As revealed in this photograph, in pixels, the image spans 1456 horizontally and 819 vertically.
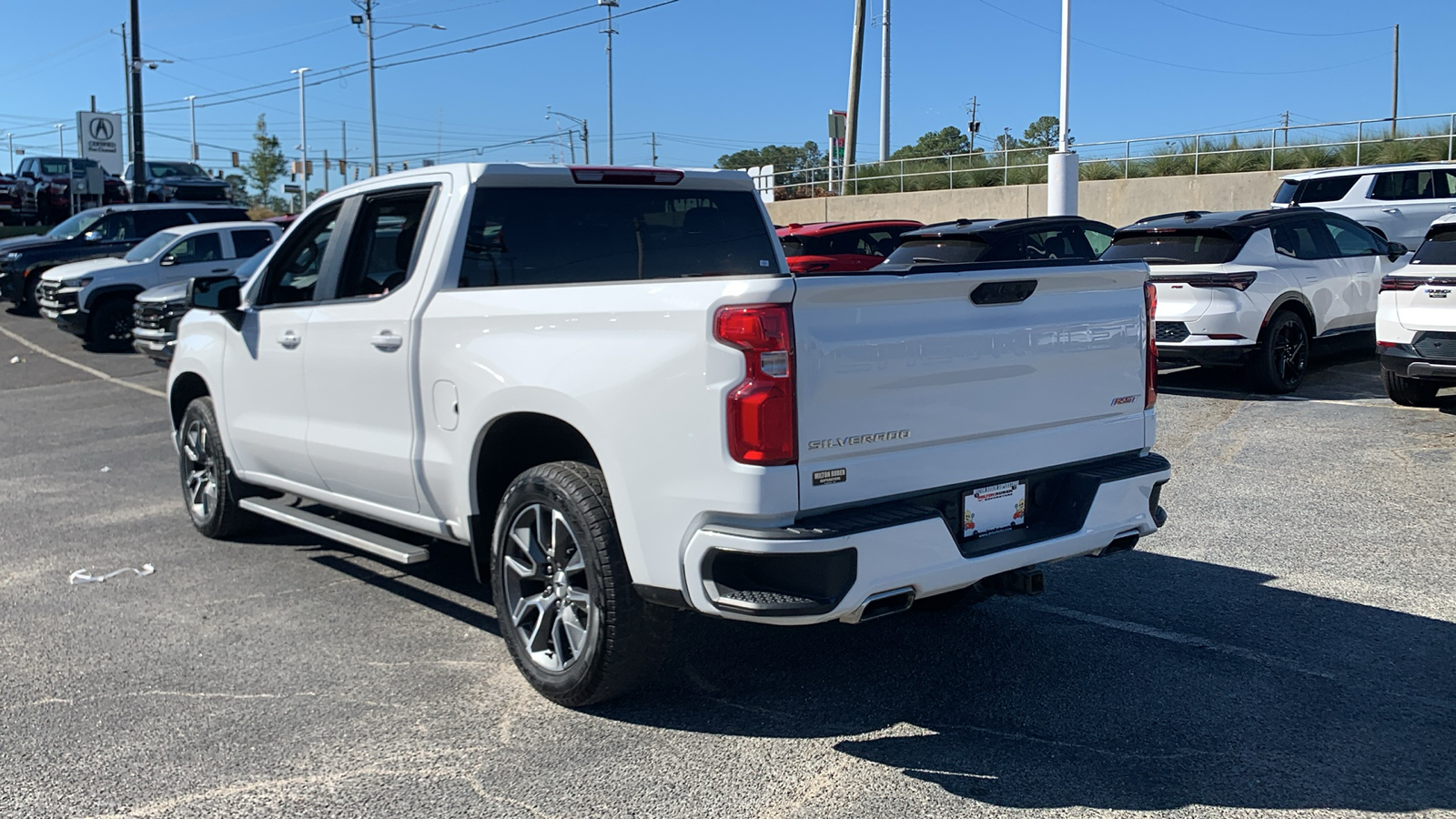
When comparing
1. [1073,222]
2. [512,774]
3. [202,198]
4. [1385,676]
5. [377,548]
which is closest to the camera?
[512,774]

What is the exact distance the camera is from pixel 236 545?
7145 mm

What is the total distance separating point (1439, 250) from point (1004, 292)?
7.26 m

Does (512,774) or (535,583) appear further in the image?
(535,583)

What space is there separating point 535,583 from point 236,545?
3215 millimetres

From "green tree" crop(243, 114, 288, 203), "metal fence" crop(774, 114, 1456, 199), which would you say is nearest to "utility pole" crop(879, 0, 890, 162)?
"metal fence" crop(774, 114, 1456, 199)

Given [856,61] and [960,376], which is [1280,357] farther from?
[856,61]

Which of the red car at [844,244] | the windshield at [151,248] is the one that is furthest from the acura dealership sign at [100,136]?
the red car at [844,244]

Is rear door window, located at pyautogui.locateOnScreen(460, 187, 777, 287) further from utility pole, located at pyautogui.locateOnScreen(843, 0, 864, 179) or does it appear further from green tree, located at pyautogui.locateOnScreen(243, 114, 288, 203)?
green tree, located at pyautogui.locateOnScreen(243, 114, 288, 203)

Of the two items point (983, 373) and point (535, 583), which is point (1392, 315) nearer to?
point (983, 373)

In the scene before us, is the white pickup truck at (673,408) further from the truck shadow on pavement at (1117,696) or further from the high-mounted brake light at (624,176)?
the truck shadow on pavement at (1117,696)

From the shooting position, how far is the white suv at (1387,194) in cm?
1789

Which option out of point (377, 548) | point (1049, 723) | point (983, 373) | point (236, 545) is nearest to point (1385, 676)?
point (1049, 723)

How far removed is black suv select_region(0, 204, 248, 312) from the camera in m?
22.0

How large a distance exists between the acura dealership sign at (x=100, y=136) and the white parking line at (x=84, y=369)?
450 inches
